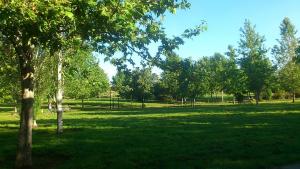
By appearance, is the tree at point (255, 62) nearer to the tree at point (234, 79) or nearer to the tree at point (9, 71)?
the tree at point (234, 79)

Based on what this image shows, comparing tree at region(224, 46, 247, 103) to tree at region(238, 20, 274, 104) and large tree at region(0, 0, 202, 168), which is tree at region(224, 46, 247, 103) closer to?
tree at region(238, 20, 274, 104)

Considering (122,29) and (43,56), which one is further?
(43,56)

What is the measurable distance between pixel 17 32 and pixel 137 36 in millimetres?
3824

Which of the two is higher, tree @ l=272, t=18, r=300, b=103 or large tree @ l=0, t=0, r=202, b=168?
tree @ l=272, t=18, r=300, b=103

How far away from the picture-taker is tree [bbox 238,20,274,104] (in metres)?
81.8

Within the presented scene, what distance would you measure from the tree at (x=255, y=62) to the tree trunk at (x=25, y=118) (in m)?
69.2

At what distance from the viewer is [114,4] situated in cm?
1146

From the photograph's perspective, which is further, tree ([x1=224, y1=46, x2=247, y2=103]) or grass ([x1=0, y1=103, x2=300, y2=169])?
tree ([x1=224, y1=46, x2=247, y2=103])

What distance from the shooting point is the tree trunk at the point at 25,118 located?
15.3 m

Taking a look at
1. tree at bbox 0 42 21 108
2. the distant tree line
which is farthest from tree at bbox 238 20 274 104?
tree at bbox 0 42 21 108

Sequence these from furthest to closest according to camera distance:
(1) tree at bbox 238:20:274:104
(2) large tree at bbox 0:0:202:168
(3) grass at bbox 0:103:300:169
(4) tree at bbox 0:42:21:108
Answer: (1) tree at bbox 238:20:274:104 < (4) tree at bbox 0:42:21:108 < (3) grass at bbox 0:103:300:169 < (2) large tree at bbox 0:0:202:168

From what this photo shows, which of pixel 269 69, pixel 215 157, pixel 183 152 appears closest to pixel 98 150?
pixel 183 152

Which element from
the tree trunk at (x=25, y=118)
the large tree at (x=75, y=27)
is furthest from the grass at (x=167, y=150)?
the large tree at (x=75, y=27)

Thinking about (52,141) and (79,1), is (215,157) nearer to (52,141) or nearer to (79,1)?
(79,1)
